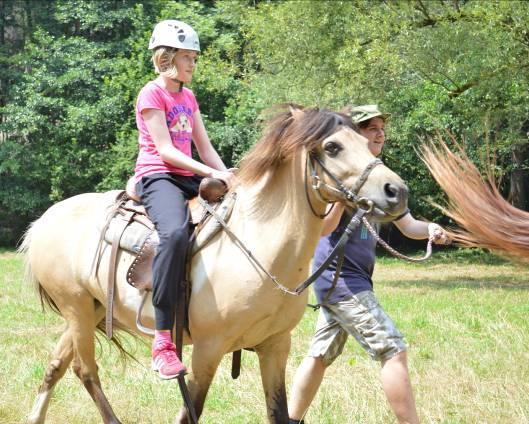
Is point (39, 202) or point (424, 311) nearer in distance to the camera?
point (424, 311)

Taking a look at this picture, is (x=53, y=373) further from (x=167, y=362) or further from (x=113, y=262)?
(x=167, y=362)

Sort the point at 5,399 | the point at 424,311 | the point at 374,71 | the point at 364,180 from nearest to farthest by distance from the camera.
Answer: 1. the point at 364,180
2. the point at 5,399
3. the point at 424,311
4. the point at 374,71

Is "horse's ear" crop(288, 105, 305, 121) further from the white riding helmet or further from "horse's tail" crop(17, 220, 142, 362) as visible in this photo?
"horse's tail" crop(17, 220, 142, 362)

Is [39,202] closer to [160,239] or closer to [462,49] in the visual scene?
[462,49]

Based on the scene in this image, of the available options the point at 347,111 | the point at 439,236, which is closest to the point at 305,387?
the point at 439,236

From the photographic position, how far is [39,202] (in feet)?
91.5

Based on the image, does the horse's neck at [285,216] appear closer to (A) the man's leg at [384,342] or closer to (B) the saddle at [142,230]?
(B) the saddle at [142,230]

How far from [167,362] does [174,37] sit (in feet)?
6.30

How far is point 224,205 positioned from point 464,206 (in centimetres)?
155

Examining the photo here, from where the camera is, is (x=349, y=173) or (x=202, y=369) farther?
(x=202, y=369)

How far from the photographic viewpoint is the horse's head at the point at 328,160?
13.5ft

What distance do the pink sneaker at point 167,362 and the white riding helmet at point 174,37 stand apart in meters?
1.78

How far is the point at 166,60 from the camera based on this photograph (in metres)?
4.95

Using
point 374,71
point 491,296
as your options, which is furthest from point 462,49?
point 491,296
